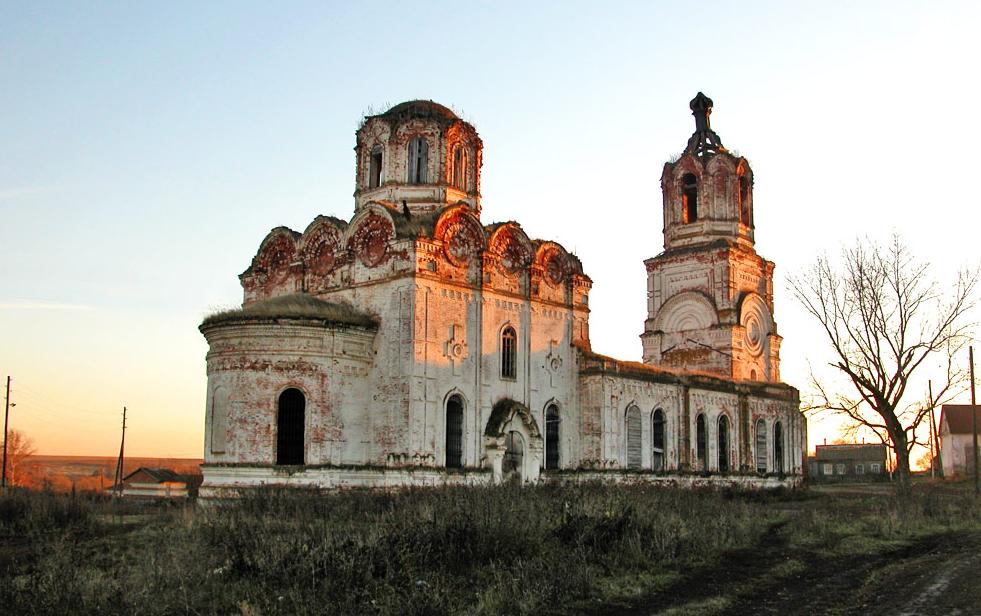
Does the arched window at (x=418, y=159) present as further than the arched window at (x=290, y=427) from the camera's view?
Yes

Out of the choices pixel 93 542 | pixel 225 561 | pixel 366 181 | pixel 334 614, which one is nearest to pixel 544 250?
pixel 366 181

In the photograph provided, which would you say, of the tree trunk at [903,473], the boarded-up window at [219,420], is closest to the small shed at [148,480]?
the boarded-up window at [219,420]

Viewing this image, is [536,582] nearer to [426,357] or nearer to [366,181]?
[426,357]

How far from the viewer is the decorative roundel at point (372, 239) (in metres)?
24.3

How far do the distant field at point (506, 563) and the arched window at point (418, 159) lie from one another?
12271 millimetres

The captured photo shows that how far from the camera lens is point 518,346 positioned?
26172mm

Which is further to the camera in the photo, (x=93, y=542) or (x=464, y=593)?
(x=93, y=542)

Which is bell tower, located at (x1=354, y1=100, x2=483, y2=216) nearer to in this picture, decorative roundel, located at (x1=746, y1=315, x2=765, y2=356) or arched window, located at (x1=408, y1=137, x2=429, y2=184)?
arched window, located at (x1=408, y1=137, x2=429, y2=184)

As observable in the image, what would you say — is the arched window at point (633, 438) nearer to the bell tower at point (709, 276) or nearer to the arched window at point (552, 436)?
Result: the arched window at point (552, 436)

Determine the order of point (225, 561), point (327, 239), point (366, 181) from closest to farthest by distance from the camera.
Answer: point (225, 561) → point (327, 239) → point (366, 181)

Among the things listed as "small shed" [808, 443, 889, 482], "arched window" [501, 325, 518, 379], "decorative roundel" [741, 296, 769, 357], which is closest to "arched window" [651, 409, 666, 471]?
"arched window" [501, 325, 518, 379]

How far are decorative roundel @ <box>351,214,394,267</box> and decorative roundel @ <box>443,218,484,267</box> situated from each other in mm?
1537

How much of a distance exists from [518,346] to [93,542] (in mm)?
12548

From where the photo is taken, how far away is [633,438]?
28891 millimetres
